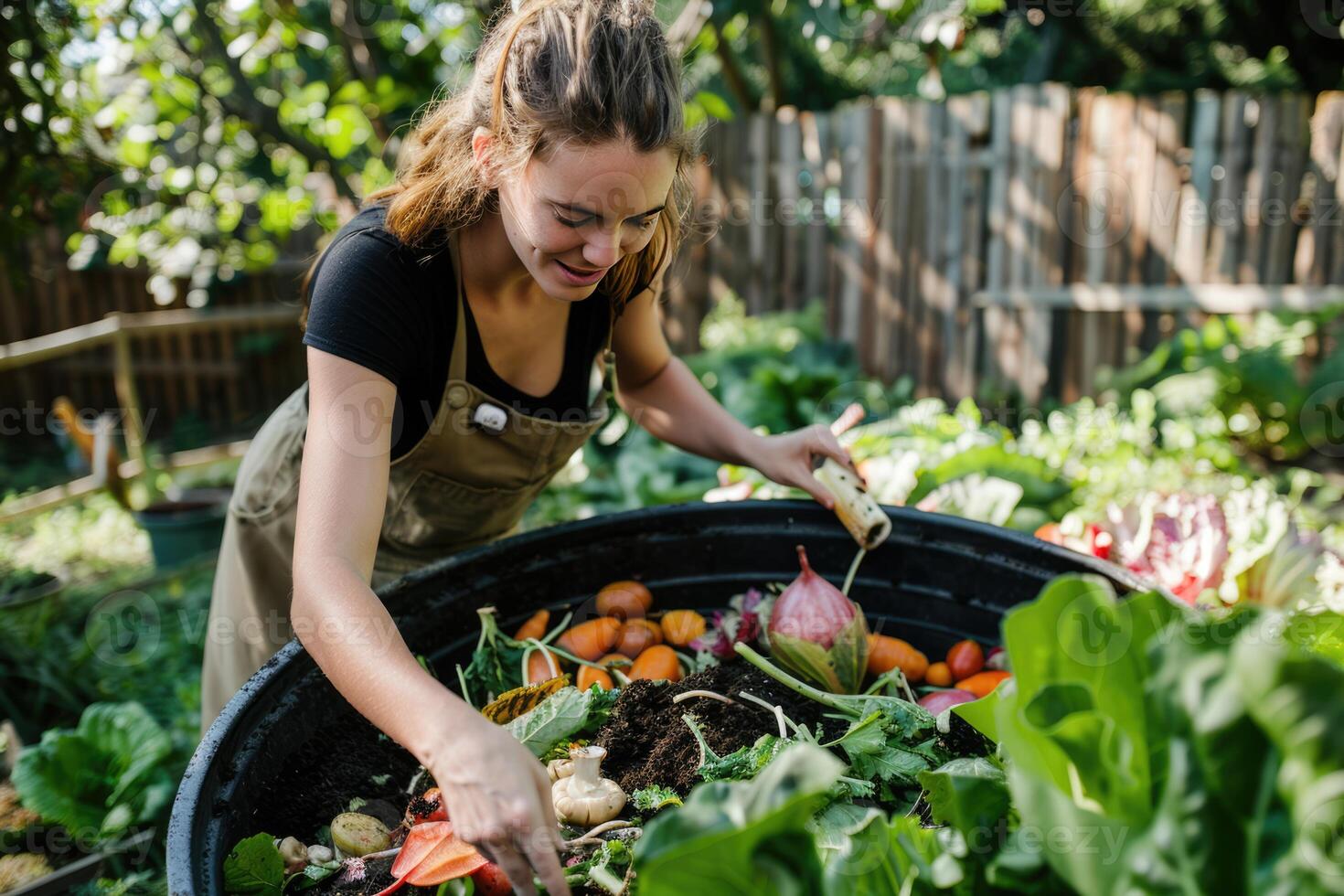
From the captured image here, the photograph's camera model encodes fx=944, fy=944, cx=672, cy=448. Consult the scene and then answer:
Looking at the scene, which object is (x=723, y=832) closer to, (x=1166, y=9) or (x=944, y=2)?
(x=944, y=2)

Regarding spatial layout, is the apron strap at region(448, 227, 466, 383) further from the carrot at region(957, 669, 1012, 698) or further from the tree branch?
the tree branch

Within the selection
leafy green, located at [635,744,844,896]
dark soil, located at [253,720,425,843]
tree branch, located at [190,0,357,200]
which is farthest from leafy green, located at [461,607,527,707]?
tree branch, located at [190,0,357,200]

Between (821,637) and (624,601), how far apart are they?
34cm

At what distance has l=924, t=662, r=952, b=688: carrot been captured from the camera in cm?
145

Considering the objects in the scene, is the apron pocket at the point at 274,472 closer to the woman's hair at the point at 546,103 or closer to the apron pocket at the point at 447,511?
the apron pocket at the point at 447,511

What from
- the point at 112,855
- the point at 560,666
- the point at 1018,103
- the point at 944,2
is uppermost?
the point at 944,2

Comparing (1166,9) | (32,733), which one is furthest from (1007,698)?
(1166,9)

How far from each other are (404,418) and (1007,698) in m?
1.06

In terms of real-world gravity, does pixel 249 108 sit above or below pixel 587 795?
above

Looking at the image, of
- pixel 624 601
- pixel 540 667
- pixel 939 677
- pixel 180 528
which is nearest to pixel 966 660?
pixel 939 677

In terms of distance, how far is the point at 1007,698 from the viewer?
2.44ft

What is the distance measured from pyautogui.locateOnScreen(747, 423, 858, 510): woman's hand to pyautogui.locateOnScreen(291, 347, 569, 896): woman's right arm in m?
0.71

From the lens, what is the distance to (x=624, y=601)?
153 centimetres

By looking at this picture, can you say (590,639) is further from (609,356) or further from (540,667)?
(609,356)
